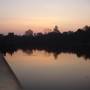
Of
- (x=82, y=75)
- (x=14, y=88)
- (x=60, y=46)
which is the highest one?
(x=14, y=88)

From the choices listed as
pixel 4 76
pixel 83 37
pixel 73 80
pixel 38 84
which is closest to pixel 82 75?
pixel 73 80

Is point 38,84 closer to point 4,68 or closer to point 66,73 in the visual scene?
point 66,73

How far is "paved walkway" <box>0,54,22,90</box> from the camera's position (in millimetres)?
691

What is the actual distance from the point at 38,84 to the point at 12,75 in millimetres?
4674

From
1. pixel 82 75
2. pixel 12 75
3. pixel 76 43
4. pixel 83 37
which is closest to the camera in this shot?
pixel 12 75

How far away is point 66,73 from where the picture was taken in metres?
7.14

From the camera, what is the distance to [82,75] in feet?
23.1

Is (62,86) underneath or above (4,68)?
underneath

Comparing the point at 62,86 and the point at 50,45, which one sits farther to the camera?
the point at 50,45

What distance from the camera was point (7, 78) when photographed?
0.71m

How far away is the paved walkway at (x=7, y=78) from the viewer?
691 millimetres

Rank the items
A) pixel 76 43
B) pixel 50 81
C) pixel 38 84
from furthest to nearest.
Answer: pixel 76 43
pixel 50 81
pixel 38 84

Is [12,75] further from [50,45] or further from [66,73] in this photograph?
[50,45]

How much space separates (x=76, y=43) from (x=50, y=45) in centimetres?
283
